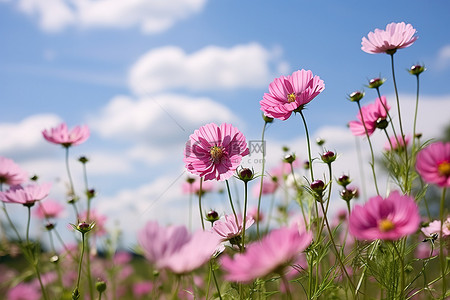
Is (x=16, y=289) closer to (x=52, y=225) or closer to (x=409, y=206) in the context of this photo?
(x=52, y=225)

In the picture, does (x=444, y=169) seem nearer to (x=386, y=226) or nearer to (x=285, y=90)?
(x=386, y=226)

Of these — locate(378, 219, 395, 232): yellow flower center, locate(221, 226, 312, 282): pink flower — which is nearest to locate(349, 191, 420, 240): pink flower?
locate(378, 219, 395, 232): yellow flower center

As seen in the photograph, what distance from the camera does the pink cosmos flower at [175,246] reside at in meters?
0.53

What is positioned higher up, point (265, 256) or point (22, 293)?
point (265, 256)

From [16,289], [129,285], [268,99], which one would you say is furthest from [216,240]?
[129,285]

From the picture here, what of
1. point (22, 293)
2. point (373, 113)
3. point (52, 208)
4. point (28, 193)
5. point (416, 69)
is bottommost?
point (22, 293)

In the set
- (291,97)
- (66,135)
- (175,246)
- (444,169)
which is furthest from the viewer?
(66,135)

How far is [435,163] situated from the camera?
2.22ft

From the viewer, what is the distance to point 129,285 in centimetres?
369

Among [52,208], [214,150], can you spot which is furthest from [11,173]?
[214,150]

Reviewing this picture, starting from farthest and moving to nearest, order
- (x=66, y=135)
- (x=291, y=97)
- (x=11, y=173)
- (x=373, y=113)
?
(x=66, y=135) → (x=11, y=173) → (x=373, y=113) → (x=291, y=97)

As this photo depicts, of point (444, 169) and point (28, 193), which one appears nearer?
point (444, 169)

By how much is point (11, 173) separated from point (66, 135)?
24cm

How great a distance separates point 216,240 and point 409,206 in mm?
288
